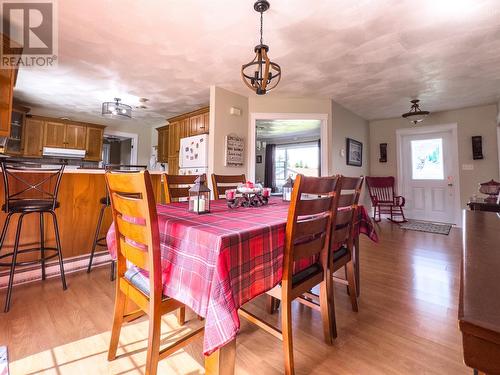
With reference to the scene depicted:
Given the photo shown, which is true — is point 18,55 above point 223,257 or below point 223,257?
above

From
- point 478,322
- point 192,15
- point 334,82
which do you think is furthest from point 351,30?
point 478,322

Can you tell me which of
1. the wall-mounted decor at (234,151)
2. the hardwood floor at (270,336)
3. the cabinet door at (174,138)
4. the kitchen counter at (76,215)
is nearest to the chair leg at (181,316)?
the hardwood floor at (270,336)

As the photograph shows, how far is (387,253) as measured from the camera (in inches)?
118

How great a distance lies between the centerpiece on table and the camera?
63.9 inches

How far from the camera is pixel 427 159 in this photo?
5160mm

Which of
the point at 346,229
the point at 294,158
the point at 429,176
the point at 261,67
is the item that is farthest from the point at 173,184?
the point at 294,158

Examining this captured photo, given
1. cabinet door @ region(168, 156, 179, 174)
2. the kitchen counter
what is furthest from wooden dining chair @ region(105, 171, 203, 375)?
cabinet door @ region(168, 156, 179, 174)

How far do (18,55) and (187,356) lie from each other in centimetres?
335

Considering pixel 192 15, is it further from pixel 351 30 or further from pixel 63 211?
pixel 63 211

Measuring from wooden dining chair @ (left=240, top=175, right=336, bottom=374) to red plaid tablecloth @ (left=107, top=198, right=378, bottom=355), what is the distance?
0.20ft

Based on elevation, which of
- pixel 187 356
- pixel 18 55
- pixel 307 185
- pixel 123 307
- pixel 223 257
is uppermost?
pixel 18 55

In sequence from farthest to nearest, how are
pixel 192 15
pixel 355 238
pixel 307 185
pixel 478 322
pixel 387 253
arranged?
pixel 387 253 < pixel 192 15 < pixel 355 238 < pixel 307 185 < pixel 478 322

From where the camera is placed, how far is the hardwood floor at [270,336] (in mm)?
1212

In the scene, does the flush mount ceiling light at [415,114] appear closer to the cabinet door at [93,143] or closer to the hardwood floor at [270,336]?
the hardwood floor at [270,336]
